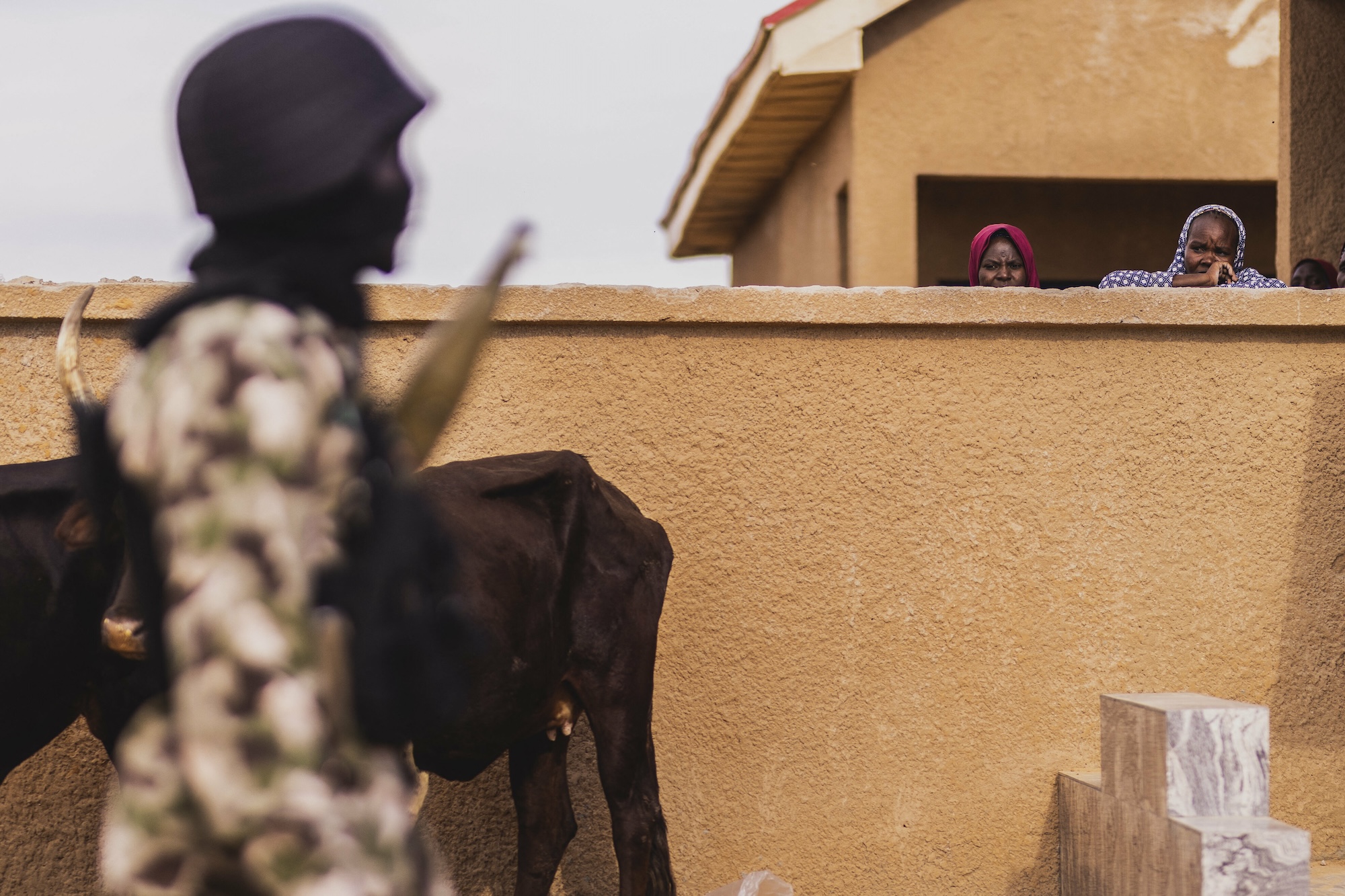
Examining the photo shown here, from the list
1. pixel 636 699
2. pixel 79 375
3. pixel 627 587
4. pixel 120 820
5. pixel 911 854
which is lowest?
Answer: pixel 911 854

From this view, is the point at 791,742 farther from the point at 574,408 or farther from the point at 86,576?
the point at 86,576

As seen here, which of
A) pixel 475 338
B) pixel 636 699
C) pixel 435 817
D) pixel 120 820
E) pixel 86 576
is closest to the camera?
pixel 120 820

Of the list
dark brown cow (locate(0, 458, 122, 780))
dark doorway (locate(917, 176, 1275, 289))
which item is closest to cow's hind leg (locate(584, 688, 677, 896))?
dark brown cow (locate(0, 458, 122, 780))

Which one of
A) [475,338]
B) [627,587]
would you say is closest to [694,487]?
[627,587]

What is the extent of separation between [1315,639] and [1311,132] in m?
2.49

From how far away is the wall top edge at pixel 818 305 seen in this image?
4285mm

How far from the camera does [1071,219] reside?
10102 mm

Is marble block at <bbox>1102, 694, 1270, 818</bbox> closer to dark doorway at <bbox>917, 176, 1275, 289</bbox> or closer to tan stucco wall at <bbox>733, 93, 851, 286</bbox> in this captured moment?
tan stucco wall at <bbox>733, 93, 851, 286</bbox>

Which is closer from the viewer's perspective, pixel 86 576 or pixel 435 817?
pixel 86 576

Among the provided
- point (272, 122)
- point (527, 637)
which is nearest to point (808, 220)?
point (527, 637)

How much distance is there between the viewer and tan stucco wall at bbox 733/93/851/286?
9.17m

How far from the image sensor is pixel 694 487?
14.8 ft

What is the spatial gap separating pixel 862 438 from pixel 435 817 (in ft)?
5.96

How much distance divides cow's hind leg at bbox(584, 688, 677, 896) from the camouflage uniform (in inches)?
97.3
